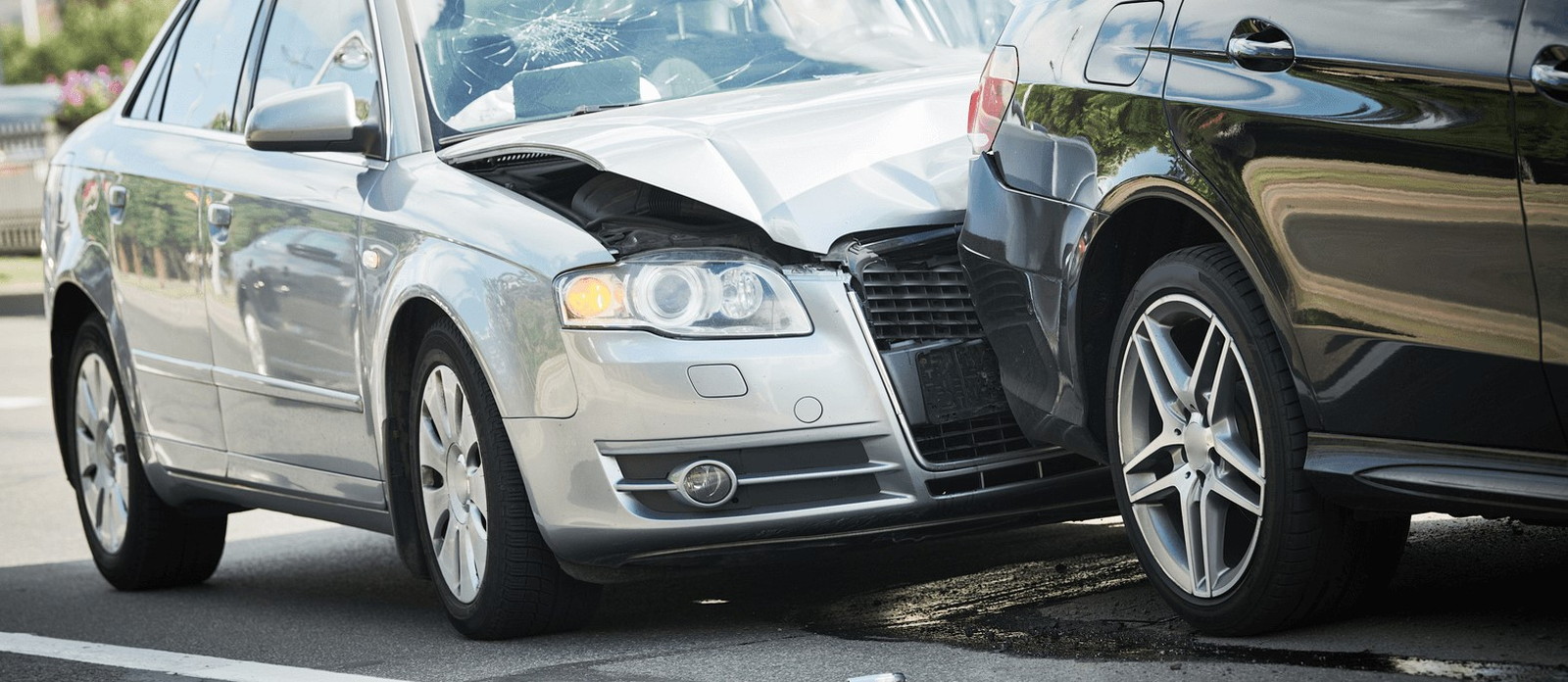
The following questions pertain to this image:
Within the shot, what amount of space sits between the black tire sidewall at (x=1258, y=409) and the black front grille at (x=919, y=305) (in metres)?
0.60

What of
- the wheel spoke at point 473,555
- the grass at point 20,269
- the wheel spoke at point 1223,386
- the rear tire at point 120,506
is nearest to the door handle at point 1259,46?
the wheel spoke at point 1223,386

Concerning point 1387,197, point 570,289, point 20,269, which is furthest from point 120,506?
point 20,269

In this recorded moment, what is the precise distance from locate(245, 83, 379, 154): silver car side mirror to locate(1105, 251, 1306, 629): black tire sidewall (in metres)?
2.12

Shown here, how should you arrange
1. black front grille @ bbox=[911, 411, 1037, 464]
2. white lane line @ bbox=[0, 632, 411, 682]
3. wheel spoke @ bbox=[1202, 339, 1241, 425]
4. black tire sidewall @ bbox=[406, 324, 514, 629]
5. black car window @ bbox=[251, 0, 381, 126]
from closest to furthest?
wheel spoke @ bbox=[1202, 339, 1241, 425], black front grille @ bbox=[911, 411, 1037, 464], black tire sidewall @ bbox=[406, 324, 514, 629], white lane line @ bbox=[0, 632, 411, 682], black car window @ bbox=[251, 0, 381, 126]

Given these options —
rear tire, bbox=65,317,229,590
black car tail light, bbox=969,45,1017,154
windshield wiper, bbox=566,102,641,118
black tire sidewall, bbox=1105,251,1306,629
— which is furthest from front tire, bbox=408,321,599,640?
rear tire, bbox=65,317,229,590

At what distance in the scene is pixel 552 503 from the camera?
450 cm

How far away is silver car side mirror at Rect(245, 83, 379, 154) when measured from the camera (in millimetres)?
5180

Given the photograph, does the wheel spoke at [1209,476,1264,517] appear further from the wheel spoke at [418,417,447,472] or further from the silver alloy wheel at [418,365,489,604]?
the wheel spoke at [418,417,447,472]

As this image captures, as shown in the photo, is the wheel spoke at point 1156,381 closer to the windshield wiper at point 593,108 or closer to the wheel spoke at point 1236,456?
the wheel spoke at point 1236,456

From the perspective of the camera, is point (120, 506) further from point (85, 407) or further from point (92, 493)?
point (85, 407)

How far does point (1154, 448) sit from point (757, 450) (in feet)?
2.77

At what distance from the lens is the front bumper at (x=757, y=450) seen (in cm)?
432

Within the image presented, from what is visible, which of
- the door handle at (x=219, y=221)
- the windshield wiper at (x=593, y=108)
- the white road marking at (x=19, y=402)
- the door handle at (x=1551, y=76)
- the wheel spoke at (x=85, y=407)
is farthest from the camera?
the white road marking at (x=19, y=402)

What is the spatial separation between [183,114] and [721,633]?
2737 millimetres
